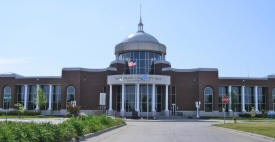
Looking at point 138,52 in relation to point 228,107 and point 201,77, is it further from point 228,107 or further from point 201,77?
point 228,107

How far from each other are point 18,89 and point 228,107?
4339 cm

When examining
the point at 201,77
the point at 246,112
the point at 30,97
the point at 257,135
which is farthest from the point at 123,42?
the point at 257,135

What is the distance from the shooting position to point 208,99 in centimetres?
6016

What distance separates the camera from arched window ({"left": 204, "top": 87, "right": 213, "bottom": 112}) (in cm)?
5984

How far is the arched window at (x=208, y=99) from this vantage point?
59844 mm

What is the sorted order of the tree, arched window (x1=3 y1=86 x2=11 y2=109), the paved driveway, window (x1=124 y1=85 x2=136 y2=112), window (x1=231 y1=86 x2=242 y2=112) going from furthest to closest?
arched window (x1=3 y1=86 x2=11 y2=109), window (x1=231 y1=86 x2=242 y2=112), window (x1=124 y1=85 x2=136 y2=112), the tree, the paved driveway

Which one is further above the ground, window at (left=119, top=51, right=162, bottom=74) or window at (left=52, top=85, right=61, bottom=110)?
window at (left=119, top=51, right=162, bottom=74)

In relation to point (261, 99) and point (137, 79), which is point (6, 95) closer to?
point (137, 79)

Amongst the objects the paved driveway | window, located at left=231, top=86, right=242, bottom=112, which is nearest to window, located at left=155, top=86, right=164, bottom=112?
window, located at left=231, top=86, right=242, bottom=112

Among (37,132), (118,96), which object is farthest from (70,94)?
(37,132)

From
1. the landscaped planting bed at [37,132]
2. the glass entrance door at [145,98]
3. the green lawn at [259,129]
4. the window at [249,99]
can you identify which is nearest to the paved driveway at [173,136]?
the green lawn at [259,129]

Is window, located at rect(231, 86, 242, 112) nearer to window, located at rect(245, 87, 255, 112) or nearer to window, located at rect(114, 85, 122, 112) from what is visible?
window, located at rect(245, 87, 255, 112)

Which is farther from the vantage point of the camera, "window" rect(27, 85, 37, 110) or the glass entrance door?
"window" rect(27, 85, 37, 110)

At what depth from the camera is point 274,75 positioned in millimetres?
62406
